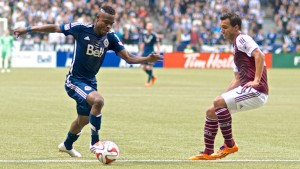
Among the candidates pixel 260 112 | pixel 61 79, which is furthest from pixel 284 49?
pixel 260 112

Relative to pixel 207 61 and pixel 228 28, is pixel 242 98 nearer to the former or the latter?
pixel 228 28

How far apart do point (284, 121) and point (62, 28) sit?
7.42m

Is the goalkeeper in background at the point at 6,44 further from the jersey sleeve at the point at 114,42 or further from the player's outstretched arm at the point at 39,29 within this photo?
the player's outstretched arm at the point at 39,29

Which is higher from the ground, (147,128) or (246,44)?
(246,44)

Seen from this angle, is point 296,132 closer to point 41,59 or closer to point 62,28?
point 62,28

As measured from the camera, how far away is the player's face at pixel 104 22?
10719 mm

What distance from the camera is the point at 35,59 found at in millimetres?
44969

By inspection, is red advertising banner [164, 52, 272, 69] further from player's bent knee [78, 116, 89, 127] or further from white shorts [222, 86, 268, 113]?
white shorts [222, 86, 268, 113]

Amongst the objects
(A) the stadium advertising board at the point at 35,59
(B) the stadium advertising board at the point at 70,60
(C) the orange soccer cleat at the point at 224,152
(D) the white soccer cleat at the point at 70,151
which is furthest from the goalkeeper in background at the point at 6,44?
(C) the orange soccer cleat at the point at 224,152

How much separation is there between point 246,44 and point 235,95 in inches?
28.0

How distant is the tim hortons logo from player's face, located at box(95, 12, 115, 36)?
117 ft

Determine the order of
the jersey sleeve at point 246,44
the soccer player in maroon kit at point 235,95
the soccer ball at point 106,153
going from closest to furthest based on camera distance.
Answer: the soccer ball at point 106,153 → the jersey sleeve at point 246,44 → the soccer player in maroon kit at point 235,95

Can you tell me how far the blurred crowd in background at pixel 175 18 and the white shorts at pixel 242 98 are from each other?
113 feet

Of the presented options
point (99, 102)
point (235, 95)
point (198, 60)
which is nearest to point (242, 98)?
point (235, 95)
